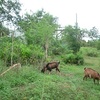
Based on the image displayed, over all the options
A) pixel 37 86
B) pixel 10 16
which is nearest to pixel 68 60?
pixel 10 16

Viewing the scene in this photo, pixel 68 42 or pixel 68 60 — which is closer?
pixel 68 60

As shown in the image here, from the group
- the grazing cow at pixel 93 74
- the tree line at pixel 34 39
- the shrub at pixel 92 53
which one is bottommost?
the grazing cow at pixel 93 74

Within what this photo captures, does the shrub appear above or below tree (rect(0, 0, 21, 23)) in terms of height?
below

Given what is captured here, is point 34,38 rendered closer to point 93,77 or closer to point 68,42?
point 93,77

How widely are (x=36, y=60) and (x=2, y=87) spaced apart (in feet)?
22.7

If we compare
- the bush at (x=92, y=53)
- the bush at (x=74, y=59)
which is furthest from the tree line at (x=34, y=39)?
the bush at (x=92, y=53)

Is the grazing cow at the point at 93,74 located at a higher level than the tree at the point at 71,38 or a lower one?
lower

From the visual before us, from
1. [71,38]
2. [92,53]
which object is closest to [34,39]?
[71,38]

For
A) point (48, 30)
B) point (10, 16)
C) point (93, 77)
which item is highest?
point (10, 16)

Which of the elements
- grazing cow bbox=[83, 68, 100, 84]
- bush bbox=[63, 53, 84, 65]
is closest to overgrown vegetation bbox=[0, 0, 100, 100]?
bush bbox=[63, 53, 84, 65]

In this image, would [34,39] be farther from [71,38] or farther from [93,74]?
[71,38]

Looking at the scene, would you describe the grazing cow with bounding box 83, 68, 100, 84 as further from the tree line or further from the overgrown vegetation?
the tree line

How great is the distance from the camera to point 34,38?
18.0m

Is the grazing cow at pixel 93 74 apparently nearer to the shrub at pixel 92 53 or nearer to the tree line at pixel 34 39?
the tree line at pixel 34 39
